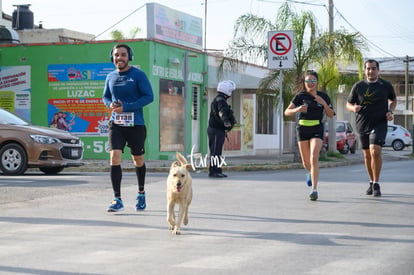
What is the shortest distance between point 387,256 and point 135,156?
13.9 ft

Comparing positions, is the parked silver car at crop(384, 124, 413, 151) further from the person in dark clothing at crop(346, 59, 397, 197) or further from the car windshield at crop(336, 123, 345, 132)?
the person in dark clothing at crop(346, 59, 397, 197)

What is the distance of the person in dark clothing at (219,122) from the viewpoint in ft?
52.4

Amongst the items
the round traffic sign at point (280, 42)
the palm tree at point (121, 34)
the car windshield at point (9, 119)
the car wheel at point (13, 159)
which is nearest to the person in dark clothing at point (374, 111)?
the car wheel at point (13, 159)

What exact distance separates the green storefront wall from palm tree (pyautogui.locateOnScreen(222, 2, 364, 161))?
183 centimetres

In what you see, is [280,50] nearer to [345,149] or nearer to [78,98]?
[78,98]

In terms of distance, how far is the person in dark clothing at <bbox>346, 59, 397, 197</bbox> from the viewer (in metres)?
11.7

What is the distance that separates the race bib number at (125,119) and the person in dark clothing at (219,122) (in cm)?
634

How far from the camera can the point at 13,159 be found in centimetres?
1745

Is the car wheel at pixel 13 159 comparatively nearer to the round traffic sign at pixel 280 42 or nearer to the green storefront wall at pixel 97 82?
the green storefront wall at pixel 97 82

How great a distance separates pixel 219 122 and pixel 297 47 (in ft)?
29.2

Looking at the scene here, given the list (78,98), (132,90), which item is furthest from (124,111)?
(78,98)

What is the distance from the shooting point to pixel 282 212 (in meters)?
9.88

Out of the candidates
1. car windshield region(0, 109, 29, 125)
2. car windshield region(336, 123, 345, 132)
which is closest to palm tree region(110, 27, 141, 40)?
car windshield region(336, 123, 345, 132)

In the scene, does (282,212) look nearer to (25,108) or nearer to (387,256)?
(387,256)
